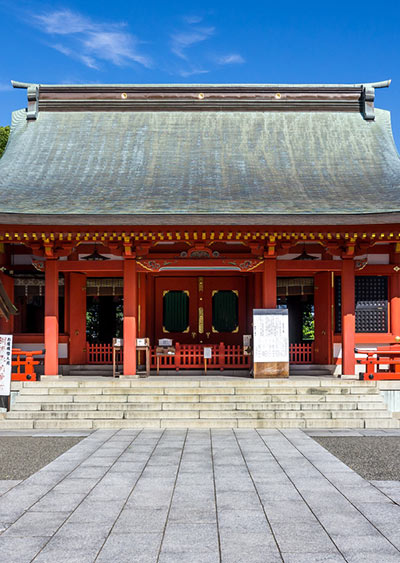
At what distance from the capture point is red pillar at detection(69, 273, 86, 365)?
1741 cm

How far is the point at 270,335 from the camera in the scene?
14.6 metres

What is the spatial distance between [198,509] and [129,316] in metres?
9.05

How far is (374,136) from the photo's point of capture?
63.1ft

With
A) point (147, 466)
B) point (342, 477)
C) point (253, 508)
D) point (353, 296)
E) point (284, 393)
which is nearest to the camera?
point (253, 508)

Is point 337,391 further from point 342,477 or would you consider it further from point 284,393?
point 342,477

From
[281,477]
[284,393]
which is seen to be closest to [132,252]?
[284,393]

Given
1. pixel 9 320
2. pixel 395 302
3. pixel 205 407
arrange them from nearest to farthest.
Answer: pixel 205 407, pixel 395 302, pixel 9 320

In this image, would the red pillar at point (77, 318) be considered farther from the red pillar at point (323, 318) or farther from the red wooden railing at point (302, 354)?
the red pillar at point (323, 318)

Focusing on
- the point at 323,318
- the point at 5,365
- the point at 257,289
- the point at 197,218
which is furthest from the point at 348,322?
the point at 5,365

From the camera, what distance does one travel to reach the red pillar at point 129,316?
15.1 metres

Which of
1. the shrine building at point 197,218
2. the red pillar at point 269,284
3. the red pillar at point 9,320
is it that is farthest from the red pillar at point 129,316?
the red pillar at point 9,320

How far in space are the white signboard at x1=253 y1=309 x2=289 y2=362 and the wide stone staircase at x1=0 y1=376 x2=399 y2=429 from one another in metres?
0.68

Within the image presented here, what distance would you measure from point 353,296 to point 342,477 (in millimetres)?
8040

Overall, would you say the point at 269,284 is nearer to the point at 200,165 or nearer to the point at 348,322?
the point at 348,322
